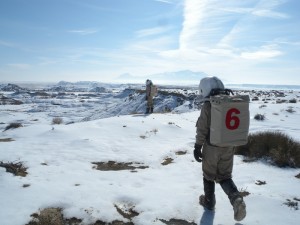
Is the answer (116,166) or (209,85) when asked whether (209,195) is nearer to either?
(209,85)

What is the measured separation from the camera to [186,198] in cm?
495

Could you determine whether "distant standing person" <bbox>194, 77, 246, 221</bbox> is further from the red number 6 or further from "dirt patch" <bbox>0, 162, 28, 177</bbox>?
"dirt patch" <bbox>0, 162, 28, 177</bbox>

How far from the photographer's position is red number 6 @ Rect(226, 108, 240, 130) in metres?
4.06

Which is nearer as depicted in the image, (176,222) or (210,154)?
(176,222)

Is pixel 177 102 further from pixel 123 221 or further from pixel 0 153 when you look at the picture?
pixel 123 221

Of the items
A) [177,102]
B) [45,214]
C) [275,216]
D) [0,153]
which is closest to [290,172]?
[275,216]

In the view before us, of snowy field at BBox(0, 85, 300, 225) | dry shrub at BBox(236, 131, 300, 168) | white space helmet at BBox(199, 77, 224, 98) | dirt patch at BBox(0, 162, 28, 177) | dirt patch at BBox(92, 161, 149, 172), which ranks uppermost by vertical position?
white space helmet at BBox(199, 77, 224, 98)

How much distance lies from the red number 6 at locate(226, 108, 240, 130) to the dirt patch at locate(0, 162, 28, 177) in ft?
13.6

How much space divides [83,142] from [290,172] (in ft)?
18.3

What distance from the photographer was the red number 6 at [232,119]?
4.06 meters

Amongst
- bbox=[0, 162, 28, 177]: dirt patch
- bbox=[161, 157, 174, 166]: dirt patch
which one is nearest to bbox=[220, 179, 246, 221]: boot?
bbox=[161, 157, 174, 166]: dirt patch

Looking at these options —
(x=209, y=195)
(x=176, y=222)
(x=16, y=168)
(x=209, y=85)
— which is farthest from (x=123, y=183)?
(x=209, y=85)

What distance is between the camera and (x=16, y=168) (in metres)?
6.09

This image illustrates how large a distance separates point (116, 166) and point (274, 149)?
3.85 m
